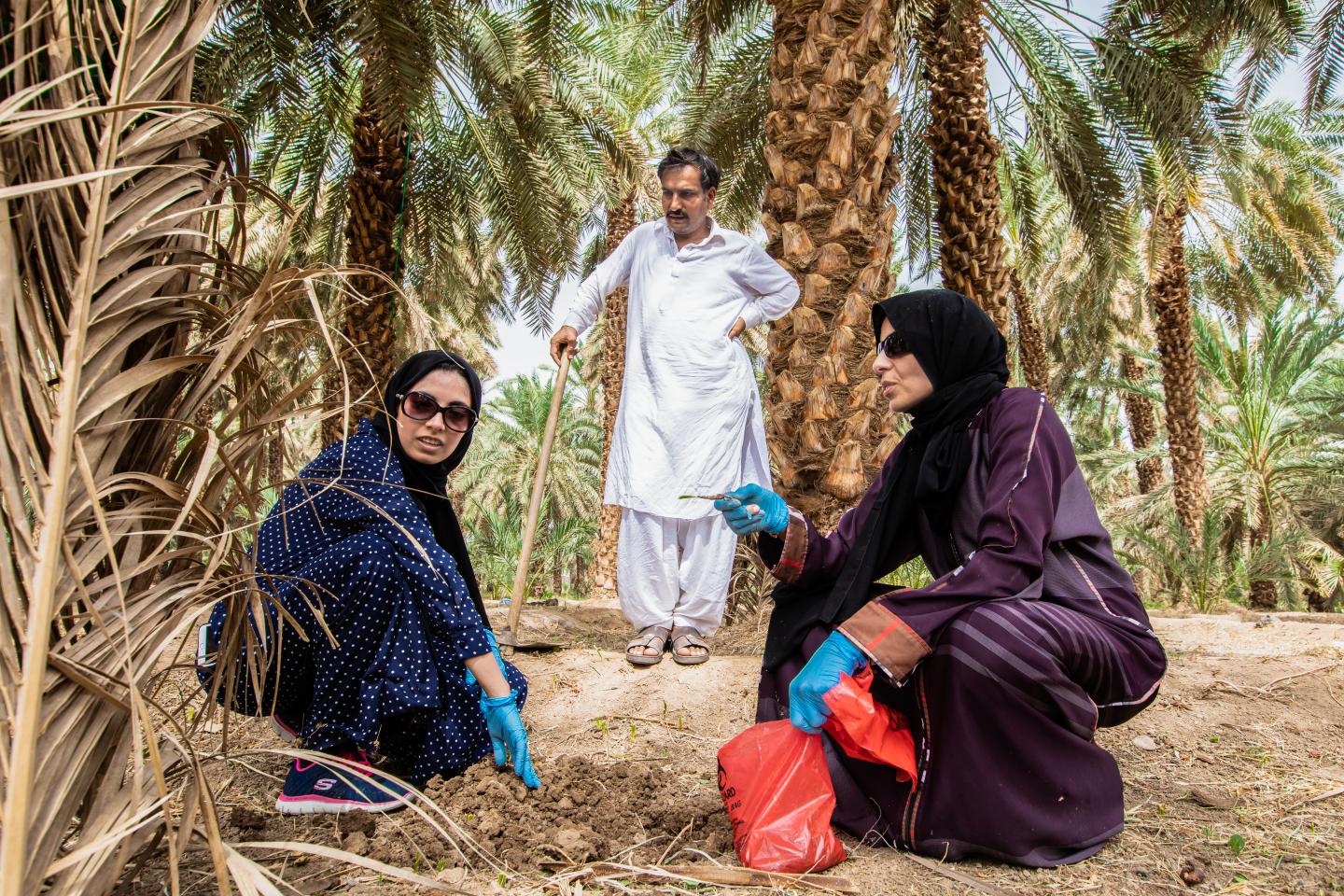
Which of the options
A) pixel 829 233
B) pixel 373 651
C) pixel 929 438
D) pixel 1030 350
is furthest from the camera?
pixel 1030 350

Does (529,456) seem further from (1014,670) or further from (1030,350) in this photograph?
(1014,670)

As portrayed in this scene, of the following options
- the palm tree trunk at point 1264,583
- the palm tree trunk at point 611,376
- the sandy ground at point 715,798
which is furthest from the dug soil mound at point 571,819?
the palm tree trunk at point 1264,583

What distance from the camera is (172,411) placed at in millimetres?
1335

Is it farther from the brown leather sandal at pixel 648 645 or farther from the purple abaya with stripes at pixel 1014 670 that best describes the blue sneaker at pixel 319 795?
the brown leather sandal at pixel 648 645

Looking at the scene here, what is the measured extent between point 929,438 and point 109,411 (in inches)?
72.7

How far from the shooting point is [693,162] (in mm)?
3961

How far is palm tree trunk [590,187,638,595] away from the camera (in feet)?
37.0

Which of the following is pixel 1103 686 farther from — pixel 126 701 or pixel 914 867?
pixel 126 701

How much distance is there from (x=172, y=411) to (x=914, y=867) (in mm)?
1701

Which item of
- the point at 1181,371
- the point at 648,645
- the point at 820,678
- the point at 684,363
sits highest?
the point at 1181,371

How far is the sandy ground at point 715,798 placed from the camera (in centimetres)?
191

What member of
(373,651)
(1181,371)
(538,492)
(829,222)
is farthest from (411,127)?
(1181,371)

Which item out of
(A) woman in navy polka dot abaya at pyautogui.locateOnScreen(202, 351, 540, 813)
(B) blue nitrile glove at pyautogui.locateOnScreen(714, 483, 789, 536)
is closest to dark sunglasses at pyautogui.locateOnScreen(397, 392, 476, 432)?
(A) woman in navy polka dot abaya at pyautogui.locateOnScreen(202, 351, 540, 813)

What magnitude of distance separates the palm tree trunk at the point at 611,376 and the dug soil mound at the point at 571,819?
27.8ft
